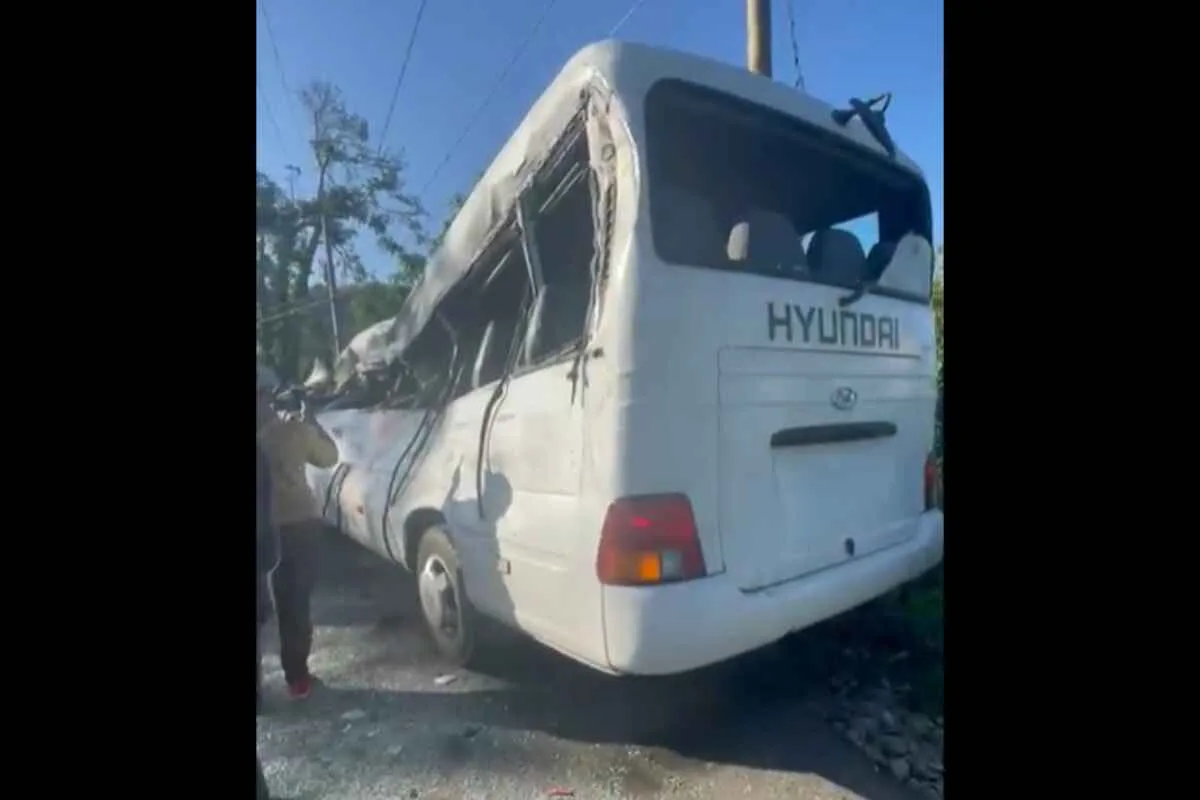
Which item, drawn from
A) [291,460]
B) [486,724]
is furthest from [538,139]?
[486,724]

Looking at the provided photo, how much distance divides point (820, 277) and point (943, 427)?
1.29 feet

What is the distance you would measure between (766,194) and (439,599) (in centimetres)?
85

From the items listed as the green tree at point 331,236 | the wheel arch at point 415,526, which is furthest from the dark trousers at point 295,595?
the green tree at point 331,236

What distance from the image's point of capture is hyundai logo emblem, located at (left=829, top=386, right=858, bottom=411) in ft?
3.67

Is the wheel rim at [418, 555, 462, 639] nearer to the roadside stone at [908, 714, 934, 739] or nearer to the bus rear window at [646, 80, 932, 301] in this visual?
the bus rear window at [646, 80, 932, 301]

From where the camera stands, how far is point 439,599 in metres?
1.07

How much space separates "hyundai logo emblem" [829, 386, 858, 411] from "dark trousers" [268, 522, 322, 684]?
88 cm

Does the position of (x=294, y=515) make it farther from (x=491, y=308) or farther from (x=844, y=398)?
(x=844, y=398)

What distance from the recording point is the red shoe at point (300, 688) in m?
1.02

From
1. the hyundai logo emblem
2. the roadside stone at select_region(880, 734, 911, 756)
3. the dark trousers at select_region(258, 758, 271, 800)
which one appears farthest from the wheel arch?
the roadside stone at select_region(880, 734, 911, 756)
